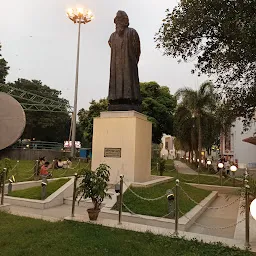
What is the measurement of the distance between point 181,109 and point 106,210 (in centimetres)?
1684

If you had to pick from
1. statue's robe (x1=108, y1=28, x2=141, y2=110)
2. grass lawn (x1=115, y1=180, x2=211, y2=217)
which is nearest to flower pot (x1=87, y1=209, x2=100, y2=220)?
grass lawn (x1=115, y1=180, x2=211, y2=217)

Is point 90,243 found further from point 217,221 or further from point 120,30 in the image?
point 120,30

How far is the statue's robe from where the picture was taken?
1017 centimetres

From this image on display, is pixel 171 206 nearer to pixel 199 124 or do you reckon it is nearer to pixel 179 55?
pixel 179 55

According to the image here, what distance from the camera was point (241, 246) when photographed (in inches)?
188

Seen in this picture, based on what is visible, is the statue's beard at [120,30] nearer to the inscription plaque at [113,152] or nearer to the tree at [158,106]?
the inscription plaque at [113,152]

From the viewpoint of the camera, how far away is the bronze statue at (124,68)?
400 inches

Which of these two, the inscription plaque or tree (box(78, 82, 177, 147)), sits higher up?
tree (box(78, 82, 177, 147))

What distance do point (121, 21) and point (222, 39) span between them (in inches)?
139

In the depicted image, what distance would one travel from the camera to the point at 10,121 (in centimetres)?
602

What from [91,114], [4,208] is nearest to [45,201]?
[4,208]

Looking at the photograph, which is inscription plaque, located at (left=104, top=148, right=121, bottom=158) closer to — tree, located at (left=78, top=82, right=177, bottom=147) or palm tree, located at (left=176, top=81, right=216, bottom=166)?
palm tree, located at (left=176, top=81, right=216, bottom=166)

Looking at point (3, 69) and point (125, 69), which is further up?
point (3, 69)

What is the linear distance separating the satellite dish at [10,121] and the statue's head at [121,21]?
219 inches
